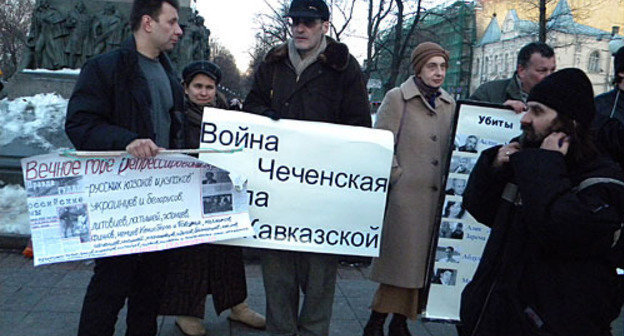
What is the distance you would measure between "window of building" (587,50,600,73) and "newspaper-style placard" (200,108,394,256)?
66.3m

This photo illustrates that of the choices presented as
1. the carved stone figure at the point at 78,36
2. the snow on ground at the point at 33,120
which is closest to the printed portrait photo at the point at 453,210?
the snow on ground at the point at 33,120

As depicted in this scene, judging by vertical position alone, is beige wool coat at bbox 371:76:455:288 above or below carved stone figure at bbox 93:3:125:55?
below

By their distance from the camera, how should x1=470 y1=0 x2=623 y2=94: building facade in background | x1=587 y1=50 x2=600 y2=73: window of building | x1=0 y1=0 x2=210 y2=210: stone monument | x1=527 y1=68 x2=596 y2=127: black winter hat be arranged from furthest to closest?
x1=587 y1=50 x2=600 y2=73: window of building → x1=470 y1=0 x2=623 y2=94: building facade in background → x1=0 y1=0 x2=210 y2=210: stone monument → x1=527 y1=68 x2=596 y2=127: black winter hat

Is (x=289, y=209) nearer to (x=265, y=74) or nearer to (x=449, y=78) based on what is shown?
(x=265, y=74)

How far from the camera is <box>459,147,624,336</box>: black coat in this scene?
204cm

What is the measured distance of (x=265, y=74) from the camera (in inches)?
142

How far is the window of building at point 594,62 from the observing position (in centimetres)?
6222

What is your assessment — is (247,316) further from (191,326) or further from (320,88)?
(320,88)

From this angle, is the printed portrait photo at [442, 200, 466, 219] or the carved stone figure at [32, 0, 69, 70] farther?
the carved stone figure at [32, 0, 69, 70]

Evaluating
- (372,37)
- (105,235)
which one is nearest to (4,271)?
(105,235)

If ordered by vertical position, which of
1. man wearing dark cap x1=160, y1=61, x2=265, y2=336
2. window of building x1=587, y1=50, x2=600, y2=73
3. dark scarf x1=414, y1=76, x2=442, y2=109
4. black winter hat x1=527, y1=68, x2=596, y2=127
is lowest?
man wearing dark cap x1=160, y1=61, x2=265, y2=336

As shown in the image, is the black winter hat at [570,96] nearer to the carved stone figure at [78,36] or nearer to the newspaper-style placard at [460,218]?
the newspaper-style placard at [460,218]

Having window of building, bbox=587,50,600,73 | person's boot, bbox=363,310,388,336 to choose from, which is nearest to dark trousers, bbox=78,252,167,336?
person's boot, bbox=363,310,388,336

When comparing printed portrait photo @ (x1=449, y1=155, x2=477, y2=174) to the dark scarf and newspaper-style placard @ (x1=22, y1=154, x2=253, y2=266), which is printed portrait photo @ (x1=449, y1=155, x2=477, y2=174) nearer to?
the dark scarf
